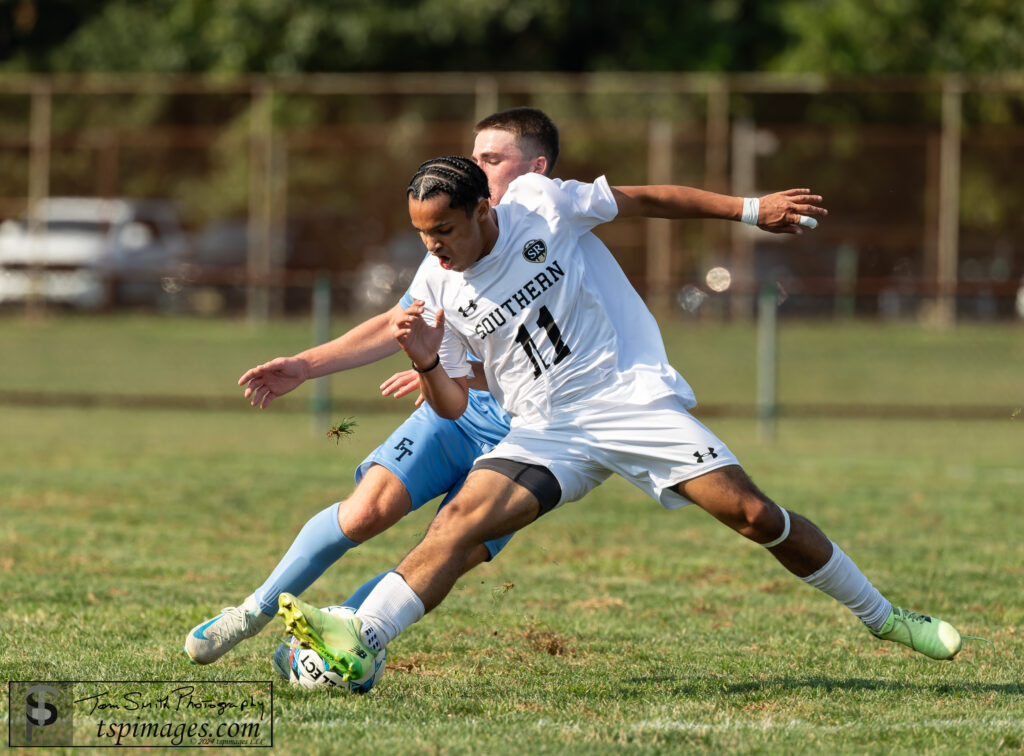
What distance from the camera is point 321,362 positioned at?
5.29 m

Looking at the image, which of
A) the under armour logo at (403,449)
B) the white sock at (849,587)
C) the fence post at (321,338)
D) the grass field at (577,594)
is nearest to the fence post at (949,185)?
the grass field at (577,594)

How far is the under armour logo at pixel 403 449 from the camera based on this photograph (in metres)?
5.43

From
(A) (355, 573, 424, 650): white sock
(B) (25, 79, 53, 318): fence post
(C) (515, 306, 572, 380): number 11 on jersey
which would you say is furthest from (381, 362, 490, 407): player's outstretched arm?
(B) (25, 79, 53, 318): fence post

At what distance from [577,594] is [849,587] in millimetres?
2272

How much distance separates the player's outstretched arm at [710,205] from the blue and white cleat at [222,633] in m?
1.94

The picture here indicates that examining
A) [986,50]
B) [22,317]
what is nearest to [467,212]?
[22,317]

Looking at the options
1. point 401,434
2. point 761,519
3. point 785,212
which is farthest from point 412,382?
point 785,212

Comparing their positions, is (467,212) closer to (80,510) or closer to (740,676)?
(740,676)

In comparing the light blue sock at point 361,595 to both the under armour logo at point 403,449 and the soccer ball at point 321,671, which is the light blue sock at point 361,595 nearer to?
the soccer ball at point 321,671

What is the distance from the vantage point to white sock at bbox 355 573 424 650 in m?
4.84

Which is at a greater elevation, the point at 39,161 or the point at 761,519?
the point at 39,161

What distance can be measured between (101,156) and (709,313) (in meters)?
11.6

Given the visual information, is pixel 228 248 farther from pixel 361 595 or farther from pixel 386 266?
pixel 361 595

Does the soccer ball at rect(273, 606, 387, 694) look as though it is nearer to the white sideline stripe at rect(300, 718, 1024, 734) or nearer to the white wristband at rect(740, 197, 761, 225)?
the white sideline stripe at rect(300, 718, 1024, 734)
